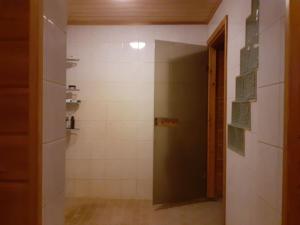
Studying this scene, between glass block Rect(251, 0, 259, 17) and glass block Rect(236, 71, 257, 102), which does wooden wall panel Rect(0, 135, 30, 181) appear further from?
glass block Rect(251, 0, 259, 17)

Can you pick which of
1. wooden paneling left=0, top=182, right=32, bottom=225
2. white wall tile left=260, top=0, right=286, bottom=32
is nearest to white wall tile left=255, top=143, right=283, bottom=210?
white wall tile left=260, top=0, right=286, bottom=32

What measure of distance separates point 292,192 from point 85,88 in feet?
9.86

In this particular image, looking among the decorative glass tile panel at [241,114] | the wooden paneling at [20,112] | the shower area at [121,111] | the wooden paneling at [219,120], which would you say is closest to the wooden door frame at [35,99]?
the wooden paneling at [20,112]

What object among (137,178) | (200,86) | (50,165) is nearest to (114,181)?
(137,178)

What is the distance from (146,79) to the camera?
140 inches

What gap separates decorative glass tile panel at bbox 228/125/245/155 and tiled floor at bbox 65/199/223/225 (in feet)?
3.15

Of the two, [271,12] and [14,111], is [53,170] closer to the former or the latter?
[14,111]

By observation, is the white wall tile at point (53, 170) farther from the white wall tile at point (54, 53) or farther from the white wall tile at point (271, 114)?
the white wall tile at point (271, 114)

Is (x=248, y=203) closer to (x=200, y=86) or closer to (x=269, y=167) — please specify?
(x=269, y=167)

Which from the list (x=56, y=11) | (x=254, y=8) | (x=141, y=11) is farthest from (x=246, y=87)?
(x=141, y=11)

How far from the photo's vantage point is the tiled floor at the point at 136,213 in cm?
288

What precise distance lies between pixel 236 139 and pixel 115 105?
1.74 m

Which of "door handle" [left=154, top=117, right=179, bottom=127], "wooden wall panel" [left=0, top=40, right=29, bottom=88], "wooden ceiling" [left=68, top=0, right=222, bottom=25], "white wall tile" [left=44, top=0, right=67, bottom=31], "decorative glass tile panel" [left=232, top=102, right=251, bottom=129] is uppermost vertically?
"wooden ceiling" [left=68, top=0, right=222, bottom=25]

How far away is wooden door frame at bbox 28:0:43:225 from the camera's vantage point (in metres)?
0.84
